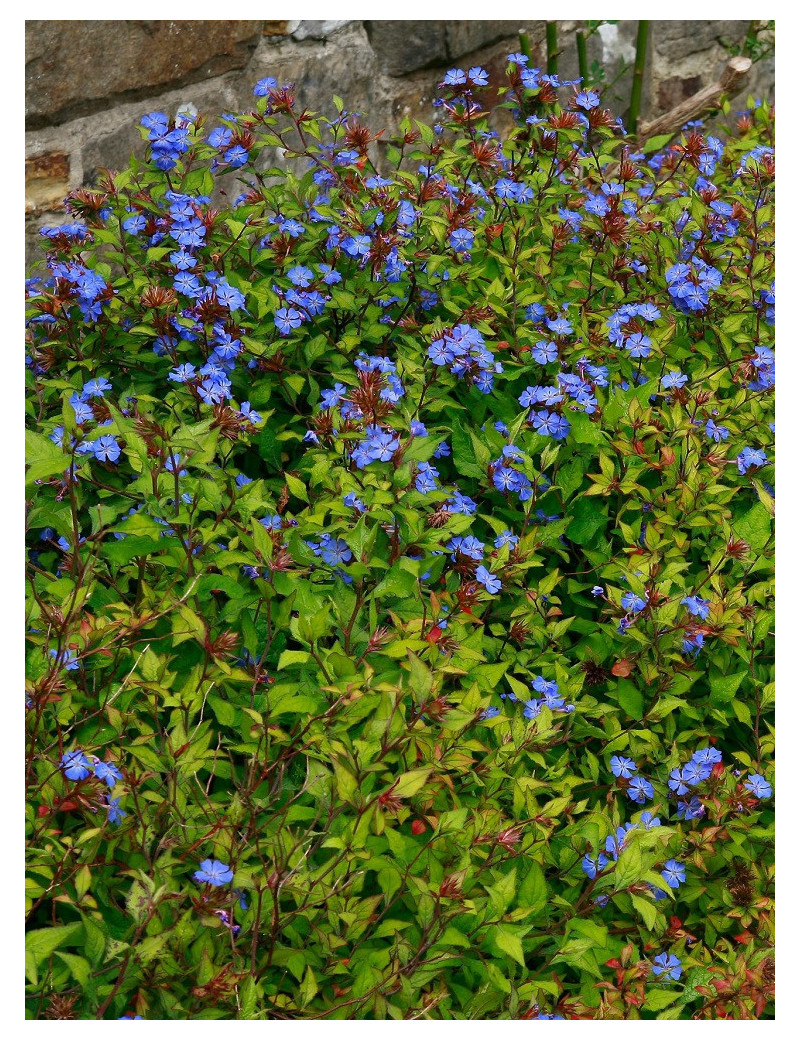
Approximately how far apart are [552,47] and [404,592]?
290cm

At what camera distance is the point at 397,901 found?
61.1 inches

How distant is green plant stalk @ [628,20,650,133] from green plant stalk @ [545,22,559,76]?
430mm

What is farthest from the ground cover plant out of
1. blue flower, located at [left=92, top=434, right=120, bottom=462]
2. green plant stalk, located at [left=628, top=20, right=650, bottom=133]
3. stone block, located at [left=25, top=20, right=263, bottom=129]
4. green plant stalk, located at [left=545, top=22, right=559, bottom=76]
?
green plant stalk, located at [left=628, top=20, right=650, bottom=133]

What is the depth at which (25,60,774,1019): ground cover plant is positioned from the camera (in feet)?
4.87

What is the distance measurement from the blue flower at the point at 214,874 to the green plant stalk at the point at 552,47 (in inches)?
134

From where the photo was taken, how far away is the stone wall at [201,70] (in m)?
2.57

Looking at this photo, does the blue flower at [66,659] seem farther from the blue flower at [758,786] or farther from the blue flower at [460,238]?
the blue flower at [460,238]

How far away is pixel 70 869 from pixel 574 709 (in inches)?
34.5

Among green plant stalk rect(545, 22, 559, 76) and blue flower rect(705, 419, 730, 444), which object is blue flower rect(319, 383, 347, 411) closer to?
blue flower rect(705, 419, 730, 444)

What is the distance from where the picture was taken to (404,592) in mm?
1757

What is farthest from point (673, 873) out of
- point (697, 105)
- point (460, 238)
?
point (697, 105)

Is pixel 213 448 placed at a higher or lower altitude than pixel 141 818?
higher

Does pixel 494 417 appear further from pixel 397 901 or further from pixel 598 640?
pixel 397 901

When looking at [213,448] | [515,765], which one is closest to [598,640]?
[515,765]
